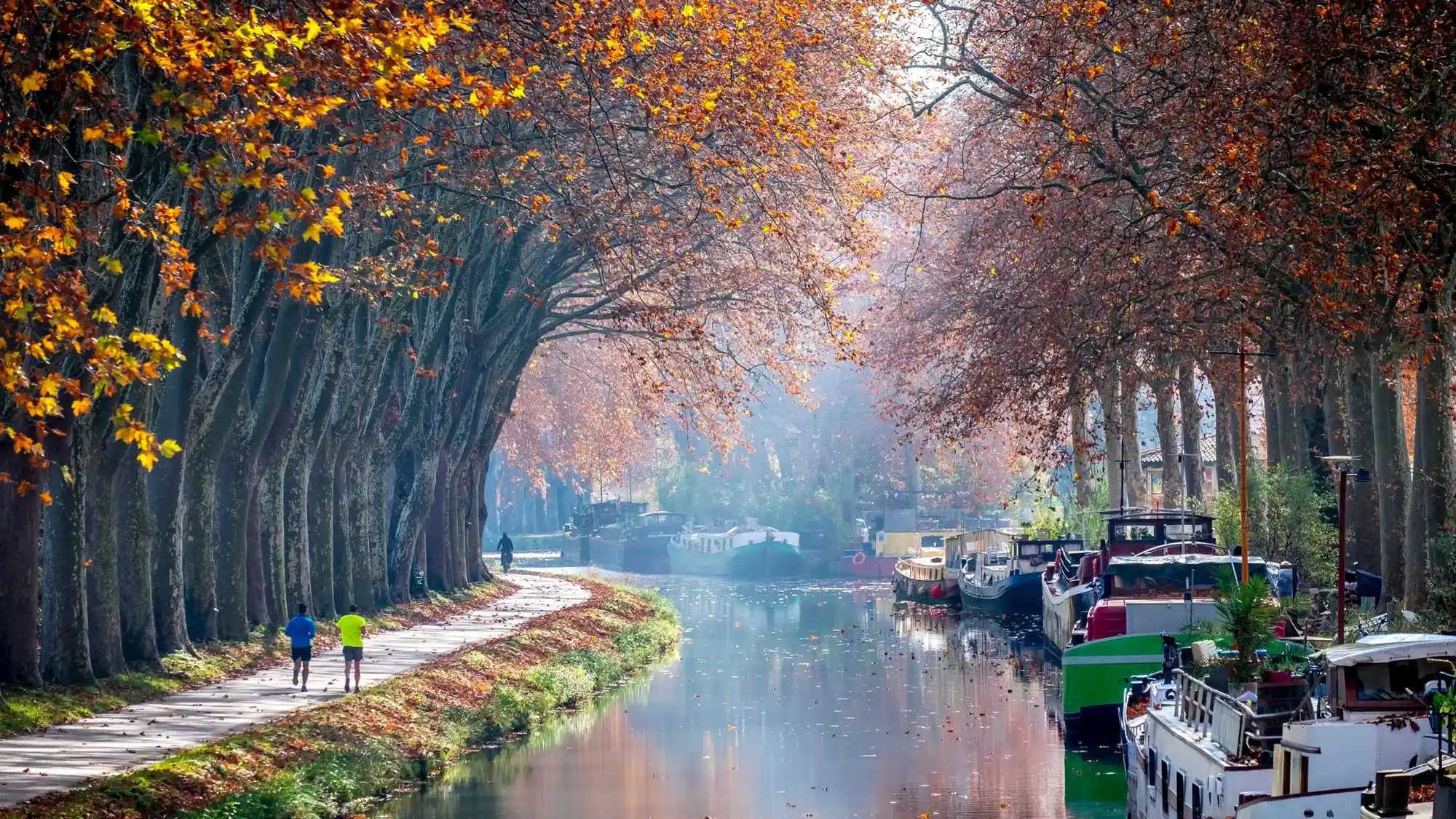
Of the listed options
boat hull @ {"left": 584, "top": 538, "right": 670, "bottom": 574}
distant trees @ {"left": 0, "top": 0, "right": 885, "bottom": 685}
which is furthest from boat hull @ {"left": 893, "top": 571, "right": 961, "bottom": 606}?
boat hull @ {"left": 584, "top": 538, "right": 670, "bottom": 574}

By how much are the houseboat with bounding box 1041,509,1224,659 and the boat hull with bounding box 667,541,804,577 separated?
44558 millimetres

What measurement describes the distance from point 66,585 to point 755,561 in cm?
6884

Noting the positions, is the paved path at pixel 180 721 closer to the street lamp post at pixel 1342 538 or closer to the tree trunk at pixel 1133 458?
the street lamp post at pixel 1342 538

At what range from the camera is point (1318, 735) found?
15734 mm

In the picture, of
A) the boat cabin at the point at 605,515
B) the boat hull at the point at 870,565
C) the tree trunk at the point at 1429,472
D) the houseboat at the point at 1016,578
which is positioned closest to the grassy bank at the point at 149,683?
the tree trunk at the point at 1429,472

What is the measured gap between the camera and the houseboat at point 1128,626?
29.8m

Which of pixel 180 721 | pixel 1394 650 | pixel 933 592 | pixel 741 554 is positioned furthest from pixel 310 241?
pixel 741 554

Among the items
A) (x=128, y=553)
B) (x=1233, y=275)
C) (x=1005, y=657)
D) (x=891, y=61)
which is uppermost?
(x=891, y=61)

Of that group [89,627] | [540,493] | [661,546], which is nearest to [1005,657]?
[89,627]

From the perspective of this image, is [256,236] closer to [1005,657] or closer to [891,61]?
[891,61]

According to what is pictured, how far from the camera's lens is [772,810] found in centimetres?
2395

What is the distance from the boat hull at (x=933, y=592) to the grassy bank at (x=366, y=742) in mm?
26475

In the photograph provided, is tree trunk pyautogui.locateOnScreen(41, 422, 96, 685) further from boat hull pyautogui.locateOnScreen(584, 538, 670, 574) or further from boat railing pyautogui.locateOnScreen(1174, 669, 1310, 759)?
boat hull pyautogui.locateOnScreen(584, 538, 670, 574)

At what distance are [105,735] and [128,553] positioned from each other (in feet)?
20.5
